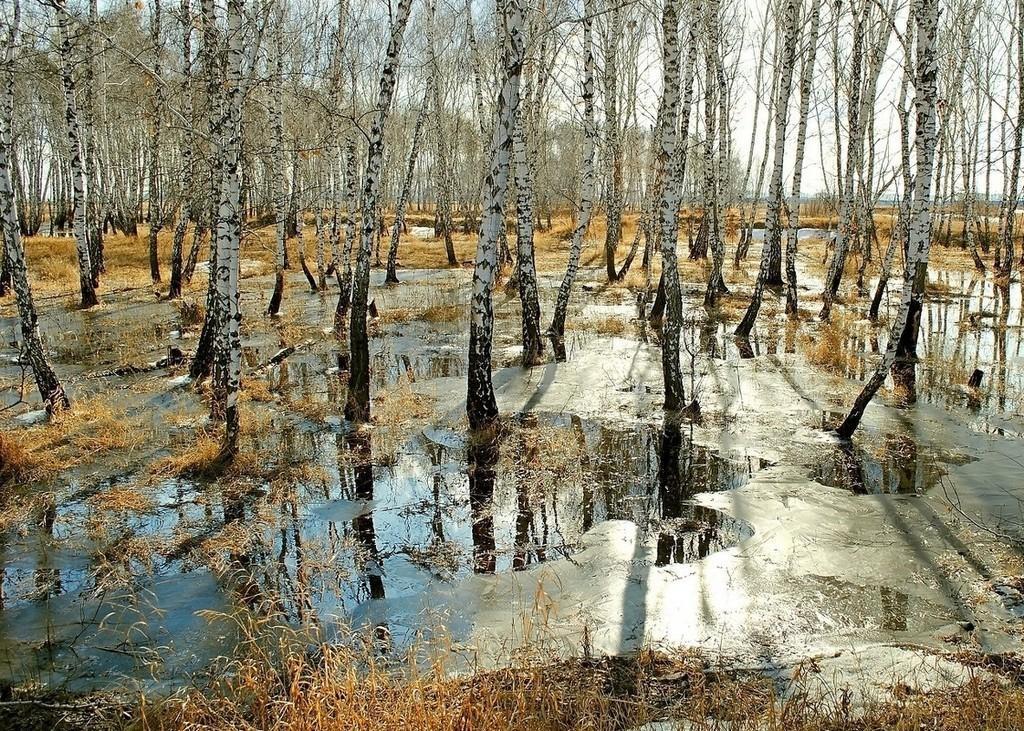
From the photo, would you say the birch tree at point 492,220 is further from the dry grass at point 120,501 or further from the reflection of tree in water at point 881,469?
the reflection of tree in water at point 881,469

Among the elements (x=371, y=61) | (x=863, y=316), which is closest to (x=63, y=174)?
(x=371, y=61)

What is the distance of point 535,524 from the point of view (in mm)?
7246

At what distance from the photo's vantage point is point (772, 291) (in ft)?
74.5

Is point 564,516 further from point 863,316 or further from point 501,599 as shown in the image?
point 863,316

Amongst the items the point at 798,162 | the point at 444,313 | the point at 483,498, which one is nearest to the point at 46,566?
the point at 483,498

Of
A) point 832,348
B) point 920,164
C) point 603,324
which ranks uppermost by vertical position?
point 920,164

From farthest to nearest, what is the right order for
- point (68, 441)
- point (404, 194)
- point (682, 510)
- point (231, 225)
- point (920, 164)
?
1. point (404, 194)
2. point (920, 164)
3. point (68, 441)
4. point (231, 225)
5. point (682, 510)

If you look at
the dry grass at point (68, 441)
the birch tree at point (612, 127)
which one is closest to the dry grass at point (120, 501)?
the dry grass at point (68, 441)

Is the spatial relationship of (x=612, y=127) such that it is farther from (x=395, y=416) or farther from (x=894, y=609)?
(x=894, y=609)

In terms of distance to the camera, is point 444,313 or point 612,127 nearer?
point 444,313

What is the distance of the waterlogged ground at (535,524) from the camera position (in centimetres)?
532

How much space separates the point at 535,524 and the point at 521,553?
61cm

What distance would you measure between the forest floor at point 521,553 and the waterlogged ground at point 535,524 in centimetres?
3

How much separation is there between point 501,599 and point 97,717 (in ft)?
8.89
